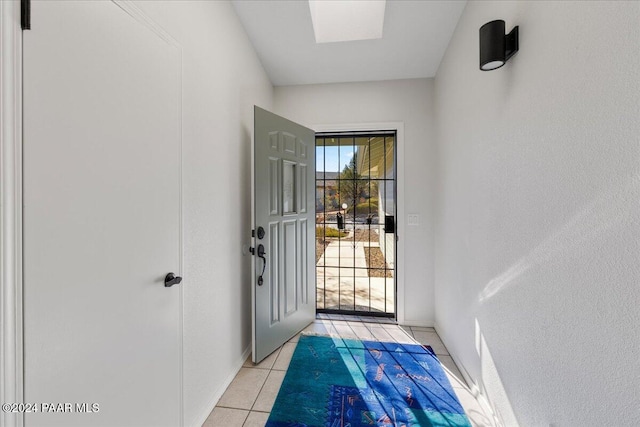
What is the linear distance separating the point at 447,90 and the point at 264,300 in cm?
229

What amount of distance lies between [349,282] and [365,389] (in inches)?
58.2

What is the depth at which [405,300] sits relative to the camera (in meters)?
2.93

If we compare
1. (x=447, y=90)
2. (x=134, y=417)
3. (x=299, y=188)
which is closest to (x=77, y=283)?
(x=134, y=417)

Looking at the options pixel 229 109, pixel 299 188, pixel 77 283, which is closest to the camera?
pixel 77 283

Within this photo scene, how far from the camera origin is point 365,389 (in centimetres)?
188

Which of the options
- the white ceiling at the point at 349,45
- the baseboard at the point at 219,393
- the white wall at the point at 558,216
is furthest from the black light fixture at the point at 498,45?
the baseboard at the point at 219,393

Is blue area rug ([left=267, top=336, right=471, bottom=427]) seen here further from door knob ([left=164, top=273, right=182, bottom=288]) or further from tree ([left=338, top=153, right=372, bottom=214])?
tree ([left=338, top=153, right=372, bottom=214])

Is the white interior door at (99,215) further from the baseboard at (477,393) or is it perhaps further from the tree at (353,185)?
the tree at (353,185)

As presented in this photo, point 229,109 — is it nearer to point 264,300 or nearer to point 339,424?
point 264,300

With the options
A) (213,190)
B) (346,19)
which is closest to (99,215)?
(213,190)

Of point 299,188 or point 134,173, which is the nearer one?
point 134,173

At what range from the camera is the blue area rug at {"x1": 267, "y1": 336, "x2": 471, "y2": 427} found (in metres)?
1.62

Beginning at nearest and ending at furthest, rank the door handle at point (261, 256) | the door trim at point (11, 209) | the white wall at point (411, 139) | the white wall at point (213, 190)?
1. the door trim at point (11, 209)
2. the white wall at point (213, 190)
3. the door handle at point (261, 256)
4. the white wall at point (411, 139)

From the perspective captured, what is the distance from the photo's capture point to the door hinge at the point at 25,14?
727 mm
